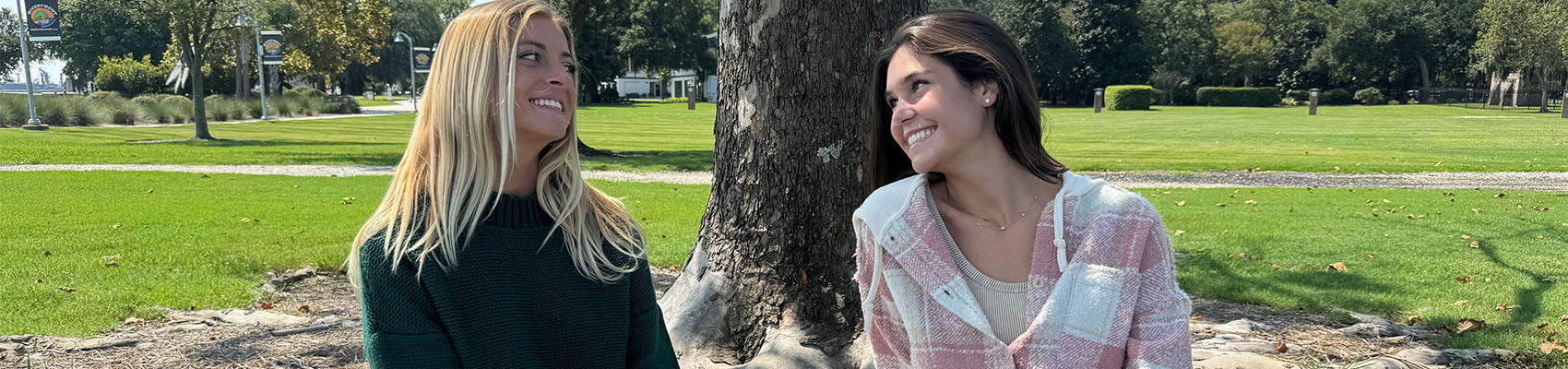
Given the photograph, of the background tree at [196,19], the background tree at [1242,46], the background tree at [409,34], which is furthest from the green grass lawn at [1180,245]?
the background tree at [409,34]

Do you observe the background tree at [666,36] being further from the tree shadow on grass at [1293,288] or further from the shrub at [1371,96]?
the tree shadow on grass at [1293,288]

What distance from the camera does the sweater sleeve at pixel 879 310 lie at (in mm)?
2180

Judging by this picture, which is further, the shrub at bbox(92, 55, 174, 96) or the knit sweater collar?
the shrub at bbox(92, 55, 174, 96)

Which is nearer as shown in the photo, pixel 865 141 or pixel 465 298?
pixel 465 298

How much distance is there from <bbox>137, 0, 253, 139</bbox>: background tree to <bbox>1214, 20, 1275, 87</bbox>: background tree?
184ft

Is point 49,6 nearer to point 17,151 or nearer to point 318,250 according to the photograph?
point 17,151

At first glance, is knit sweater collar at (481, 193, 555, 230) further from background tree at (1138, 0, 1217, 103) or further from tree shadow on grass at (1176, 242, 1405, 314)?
background tree at (1138, 0, 1217, 103)

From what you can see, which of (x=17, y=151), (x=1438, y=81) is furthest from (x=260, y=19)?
(x=1438, y=81)

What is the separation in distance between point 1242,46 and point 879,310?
67084 mm

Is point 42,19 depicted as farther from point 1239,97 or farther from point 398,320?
point 1239,97

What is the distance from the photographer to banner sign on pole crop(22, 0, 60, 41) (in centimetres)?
2517

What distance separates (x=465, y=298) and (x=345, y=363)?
256cm

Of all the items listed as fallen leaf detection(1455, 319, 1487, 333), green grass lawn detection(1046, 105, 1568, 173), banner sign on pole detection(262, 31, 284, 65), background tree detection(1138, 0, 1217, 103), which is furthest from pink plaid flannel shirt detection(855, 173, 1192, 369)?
background tree detection(1138, 0, 1217, 103)

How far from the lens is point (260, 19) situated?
25.1 meters
